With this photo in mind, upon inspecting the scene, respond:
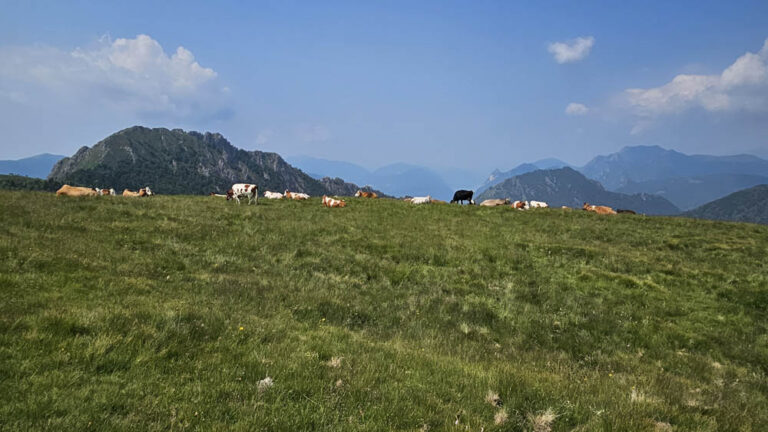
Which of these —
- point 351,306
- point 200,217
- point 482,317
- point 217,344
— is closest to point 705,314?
point 482,317

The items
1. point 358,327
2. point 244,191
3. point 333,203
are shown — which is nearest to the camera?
point 358,327

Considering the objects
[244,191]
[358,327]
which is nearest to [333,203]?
[244,191]

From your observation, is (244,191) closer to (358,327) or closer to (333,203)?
(333,203)

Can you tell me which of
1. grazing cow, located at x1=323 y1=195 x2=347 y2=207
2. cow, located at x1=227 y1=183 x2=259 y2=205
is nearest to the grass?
cow, located at x1=227 y1=183 x2=259 y2=205

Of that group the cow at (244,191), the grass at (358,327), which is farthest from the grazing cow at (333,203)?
the grass at (358,327)

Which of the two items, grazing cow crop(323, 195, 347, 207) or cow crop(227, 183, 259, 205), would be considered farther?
grazing cow crop(323, 195, 347, 207)

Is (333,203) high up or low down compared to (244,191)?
down

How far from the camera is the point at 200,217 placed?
70.1 ft

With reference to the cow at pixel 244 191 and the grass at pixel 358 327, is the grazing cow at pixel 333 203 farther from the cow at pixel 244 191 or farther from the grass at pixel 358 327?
the grass at pixel 358 327

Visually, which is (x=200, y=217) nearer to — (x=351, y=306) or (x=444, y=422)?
(x=351, y=306)

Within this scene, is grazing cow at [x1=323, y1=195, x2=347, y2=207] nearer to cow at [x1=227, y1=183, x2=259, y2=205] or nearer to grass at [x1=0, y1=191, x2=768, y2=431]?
cow at [x1=227, y1=183, x2=259, y2=205]

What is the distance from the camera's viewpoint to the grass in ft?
17.4

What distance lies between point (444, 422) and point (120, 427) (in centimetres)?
412

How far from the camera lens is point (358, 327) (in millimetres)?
10273
